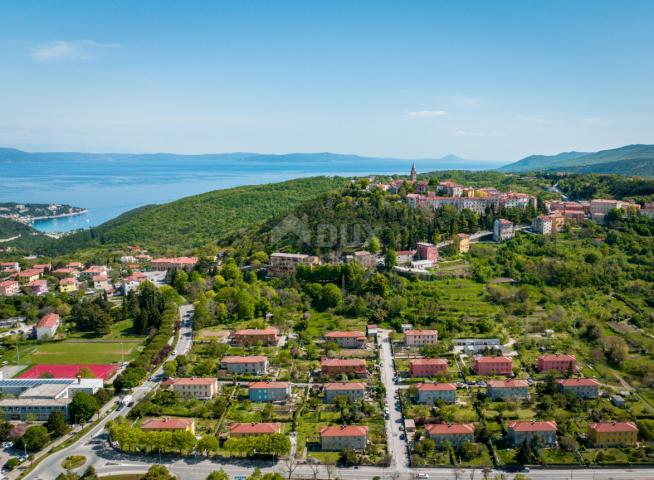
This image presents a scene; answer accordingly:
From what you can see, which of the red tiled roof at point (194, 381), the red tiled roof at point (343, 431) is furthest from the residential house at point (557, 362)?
the red tiled roof at point (194, 381)

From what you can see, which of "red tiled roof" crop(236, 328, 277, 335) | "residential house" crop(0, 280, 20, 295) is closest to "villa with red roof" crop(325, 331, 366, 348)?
"red tiled roof" crop(236, 328, 277, 335)

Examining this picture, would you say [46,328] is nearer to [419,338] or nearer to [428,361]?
[419,338]

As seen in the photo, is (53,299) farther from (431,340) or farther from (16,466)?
(431,340)

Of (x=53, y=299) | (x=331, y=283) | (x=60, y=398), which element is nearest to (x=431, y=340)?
(x=331, y=283)

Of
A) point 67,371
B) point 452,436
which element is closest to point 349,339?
point 452,436

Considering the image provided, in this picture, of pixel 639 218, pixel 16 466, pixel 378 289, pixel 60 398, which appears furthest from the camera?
pixel 639 218

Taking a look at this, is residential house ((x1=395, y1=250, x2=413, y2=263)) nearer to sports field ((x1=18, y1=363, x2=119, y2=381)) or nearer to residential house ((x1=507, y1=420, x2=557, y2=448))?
residential house ((x1=507, y1=420, x2=557, y2=448))

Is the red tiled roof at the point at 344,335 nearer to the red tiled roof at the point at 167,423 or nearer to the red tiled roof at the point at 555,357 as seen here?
the red tiled roof at the point at 555,357
